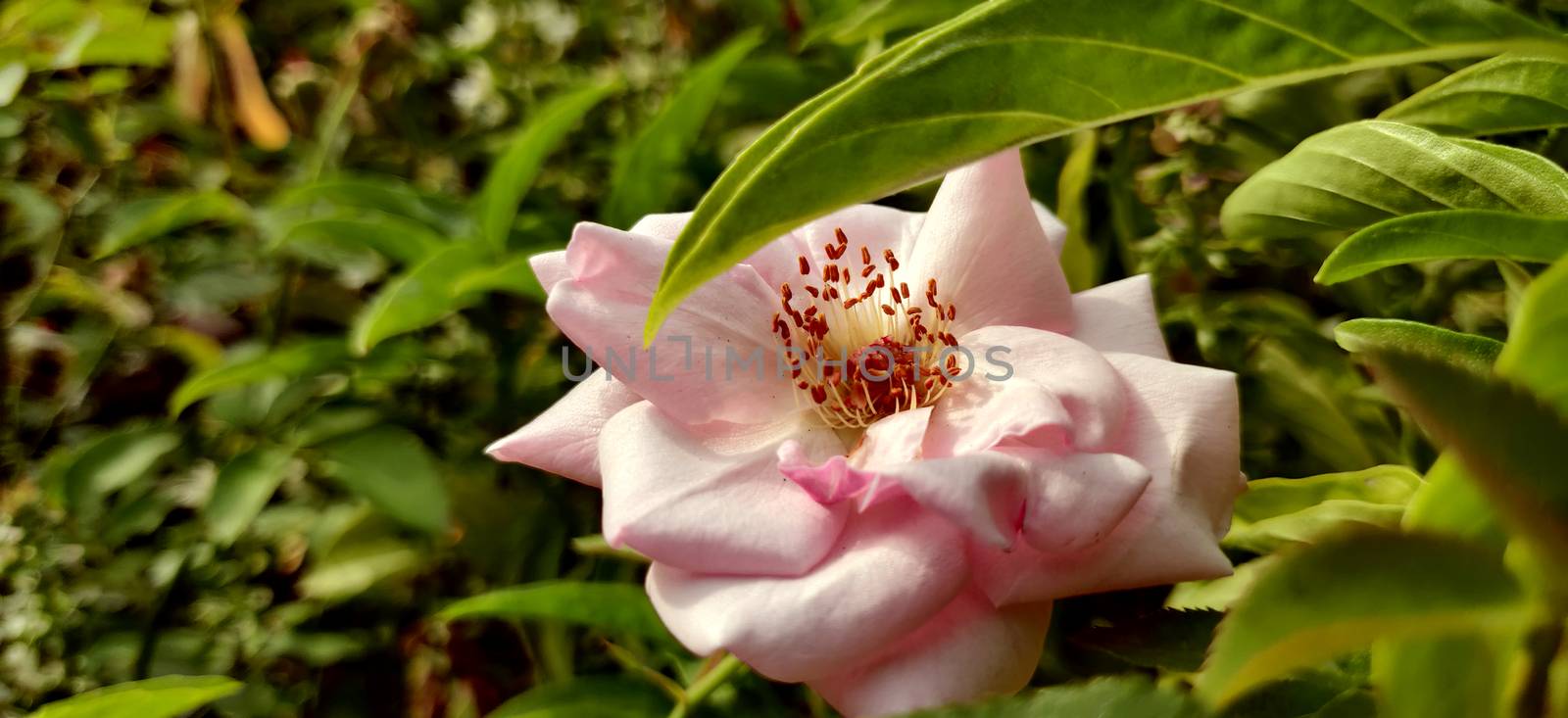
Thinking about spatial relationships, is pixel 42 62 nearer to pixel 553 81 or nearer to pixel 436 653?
pixel 553 81

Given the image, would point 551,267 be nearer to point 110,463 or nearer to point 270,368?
point 270,368

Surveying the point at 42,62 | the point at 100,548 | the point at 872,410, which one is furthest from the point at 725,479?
the point at 42,62

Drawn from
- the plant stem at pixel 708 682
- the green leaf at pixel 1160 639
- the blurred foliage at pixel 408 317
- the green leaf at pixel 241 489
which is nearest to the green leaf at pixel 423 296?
the blurred foliage at pixel 408 317

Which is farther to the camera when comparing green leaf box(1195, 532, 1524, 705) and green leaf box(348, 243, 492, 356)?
green leaf box(348, 243, 492, 356)

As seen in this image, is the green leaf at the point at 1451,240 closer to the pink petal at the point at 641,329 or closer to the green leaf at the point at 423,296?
the pink petal at the point at 641,329

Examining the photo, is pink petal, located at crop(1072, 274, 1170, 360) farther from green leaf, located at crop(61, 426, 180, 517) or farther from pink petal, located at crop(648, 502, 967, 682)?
green leaf, located at crop(61, 426, 180, 517)

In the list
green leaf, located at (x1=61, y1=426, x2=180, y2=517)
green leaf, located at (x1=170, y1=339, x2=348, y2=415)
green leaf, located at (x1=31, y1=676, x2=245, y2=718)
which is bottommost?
green leaf, located at (x1=61, y1=426, x2=180, y2=517)

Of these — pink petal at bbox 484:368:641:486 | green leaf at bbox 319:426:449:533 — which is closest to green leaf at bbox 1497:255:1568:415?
pink petal at bbox 484:368:641:486

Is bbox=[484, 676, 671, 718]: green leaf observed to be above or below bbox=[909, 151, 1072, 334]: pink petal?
below
